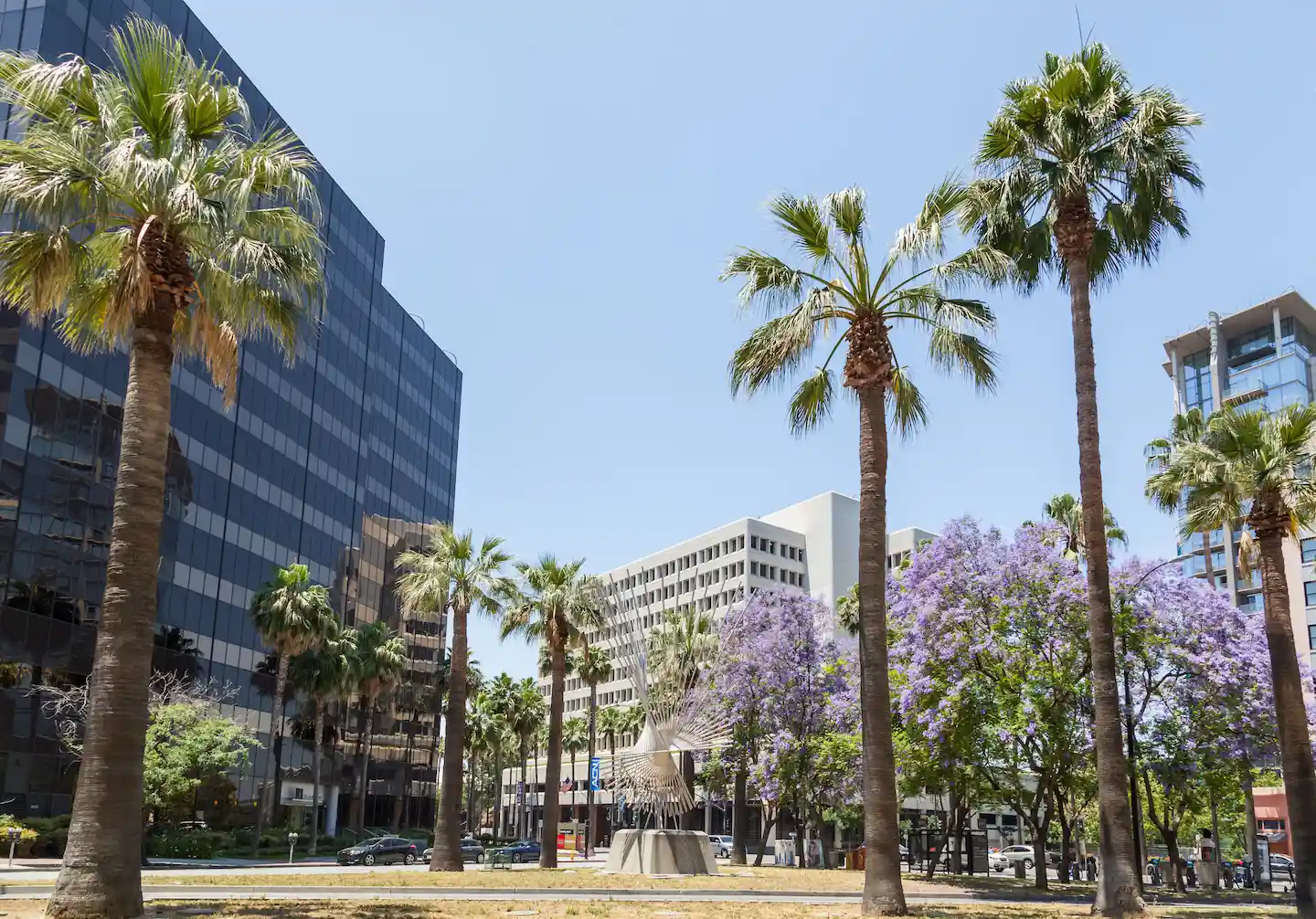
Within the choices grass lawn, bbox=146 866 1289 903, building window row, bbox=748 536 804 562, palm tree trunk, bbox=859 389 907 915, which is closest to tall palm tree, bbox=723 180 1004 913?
palm tree trunk, bbox=859 389 907 915

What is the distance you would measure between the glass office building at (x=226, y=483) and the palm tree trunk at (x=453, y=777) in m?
13.5

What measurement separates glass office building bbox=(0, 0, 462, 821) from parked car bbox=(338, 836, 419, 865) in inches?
470

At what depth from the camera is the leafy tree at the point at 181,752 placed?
43.3 metres

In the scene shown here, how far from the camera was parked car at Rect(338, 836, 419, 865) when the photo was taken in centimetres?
4869

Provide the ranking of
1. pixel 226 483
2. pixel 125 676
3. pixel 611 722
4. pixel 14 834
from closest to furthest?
pixel 125 676, pixel 14 834, pixel 226 483, pixel 611 722

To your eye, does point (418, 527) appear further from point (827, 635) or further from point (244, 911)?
point (244, 911)

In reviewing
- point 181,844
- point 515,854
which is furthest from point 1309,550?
point 181,844

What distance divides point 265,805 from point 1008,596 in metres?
47.3

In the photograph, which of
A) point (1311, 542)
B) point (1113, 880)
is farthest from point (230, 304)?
point (1311, 542)

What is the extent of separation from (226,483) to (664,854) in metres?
36.9

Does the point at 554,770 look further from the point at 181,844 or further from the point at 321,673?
the point at 321,673

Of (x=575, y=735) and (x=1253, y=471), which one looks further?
(x=575, y=735)

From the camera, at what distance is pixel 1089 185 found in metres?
21.5

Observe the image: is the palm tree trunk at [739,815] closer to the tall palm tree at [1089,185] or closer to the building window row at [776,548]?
the tall palm tree at [1089,185]
